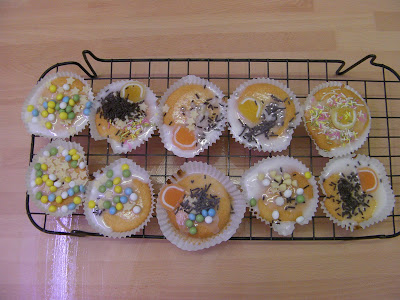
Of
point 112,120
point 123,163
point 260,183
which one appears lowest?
point 260,183

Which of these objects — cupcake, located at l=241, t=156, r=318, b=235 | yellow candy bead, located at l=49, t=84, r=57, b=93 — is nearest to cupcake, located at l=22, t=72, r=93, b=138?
yellow candy bead, located at l=49, t=84, r=57, b=93

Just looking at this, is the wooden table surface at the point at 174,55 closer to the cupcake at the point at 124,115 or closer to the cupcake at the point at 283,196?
the cupcake at the point at 283,196

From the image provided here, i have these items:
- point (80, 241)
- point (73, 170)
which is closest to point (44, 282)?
point (80, 241)

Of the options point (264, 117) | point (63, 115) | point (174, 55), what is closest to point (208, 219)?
point (264, 117)

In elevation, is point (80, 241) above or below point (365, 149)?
below

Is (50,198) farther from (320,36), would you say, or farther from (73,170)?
(320,36)

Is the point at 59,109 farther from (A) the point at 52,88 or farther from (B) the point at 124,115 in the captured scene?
(B) the point at 124,115

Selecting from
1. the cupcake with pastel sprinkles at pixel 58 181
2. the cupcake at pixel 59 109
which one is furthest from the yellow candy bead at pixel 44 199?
the cupcake at pixel 59 109
